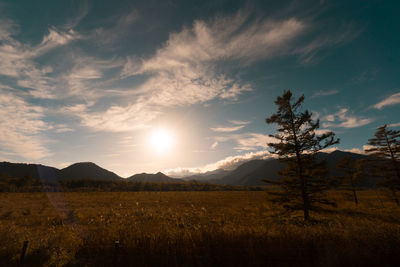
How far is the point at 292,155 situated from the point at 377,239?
36.3 feet

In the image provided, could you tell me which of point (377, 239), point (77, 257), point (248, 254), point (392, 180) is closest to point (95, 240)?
point (77, 257)

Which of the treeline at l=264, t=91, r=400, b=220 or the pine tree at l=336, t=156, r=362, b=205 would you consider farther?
the pine tree at l=336, t=156, r=362, b=205

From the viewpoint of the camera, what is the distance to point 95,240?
272 inches

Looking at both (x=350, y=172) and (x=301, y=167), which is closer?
(x=301, y=167)

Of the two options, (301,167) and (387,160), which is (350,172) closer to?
(387,160)

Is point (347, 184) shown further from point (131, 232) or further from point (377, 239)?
point (131, 232)

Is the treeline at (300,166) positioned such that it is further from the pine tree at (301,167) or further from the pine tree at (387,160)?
the pine tree at (387,160)

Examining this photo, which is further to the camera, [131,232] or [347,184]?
[347,184]

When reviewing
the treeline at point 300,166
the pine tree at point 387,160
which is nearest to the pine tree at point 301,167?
the treeline at point 300,166

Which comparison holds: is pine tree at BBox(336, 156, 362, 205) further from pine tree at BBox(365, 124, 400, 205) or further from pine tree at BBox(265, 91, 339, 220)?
pine tree at BBox(265, 91, 339, 220)

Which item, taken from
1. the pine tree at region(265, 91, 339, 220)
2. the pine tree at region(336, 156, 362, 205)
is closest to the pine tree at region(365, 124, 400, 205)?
the pine tree at region(336, 156, 362, 205)

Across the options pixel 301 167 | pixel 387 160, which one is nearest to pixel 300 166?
pixel 301 167

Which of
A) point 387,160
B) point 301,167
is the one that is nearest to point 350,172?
point 387,160

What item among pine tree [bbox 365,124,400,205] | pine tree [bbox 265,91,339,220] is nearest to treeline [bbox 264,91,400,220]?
pine tree [bbox 265,91,339,220]
